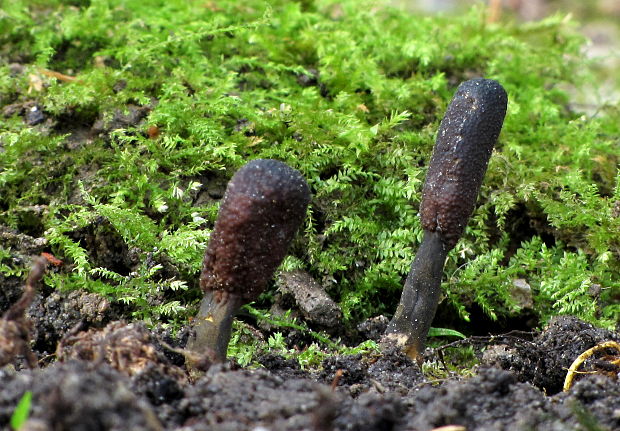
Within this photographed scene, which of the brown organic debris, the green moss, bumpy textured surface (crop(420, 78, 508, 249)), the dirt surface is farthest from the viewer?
the green moss

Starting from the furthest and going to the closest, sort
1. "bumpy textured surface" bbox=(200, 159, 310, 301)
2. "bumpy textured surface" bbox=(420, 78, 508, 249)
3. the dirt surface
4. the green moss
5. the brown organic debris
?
the green moss, "bumpy textured surface" bbox=(420, 78, 508, 249), "bumpy textured surface" bbox=(200, 159, 310, 301), the brown organic debris, the dirt surface

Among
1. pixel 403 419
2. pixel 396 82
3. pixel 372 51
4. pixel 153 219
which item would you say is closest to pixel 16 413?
pixel 403 419

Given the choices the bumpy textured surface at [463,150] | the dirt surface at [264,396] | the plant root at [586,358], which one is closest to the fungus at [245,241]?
the dirt surface at [264,396]

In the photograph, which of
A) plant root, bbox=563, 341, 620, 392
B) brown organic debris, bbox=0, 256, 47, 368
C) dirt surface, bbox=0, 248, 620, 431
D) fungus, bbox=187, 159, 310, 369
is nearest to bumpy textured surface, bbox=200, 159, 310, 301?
fungus, bbox=187, 159, 310, 369

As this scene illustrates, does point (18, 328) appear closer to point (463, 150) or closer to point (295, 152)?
point (463, 150)

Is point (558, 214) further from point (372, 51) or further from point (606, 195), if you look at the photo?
point (372, 51)

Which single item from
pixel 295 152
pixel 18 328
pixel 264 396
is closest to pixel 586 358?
pixel 264 396

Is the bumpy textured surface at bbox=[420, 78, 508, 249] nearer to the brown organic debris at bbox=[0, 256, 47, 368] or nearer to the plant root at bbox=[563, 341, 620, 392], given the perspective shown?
the plant root at bbox=[563, 341, 620, 392]

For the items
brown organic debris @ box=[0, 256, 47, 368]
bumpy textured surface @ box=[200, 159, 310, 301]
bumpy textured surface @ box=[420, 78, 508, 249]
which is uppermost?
bumpy textured surface @ box=[420, 78, 508, 249]
